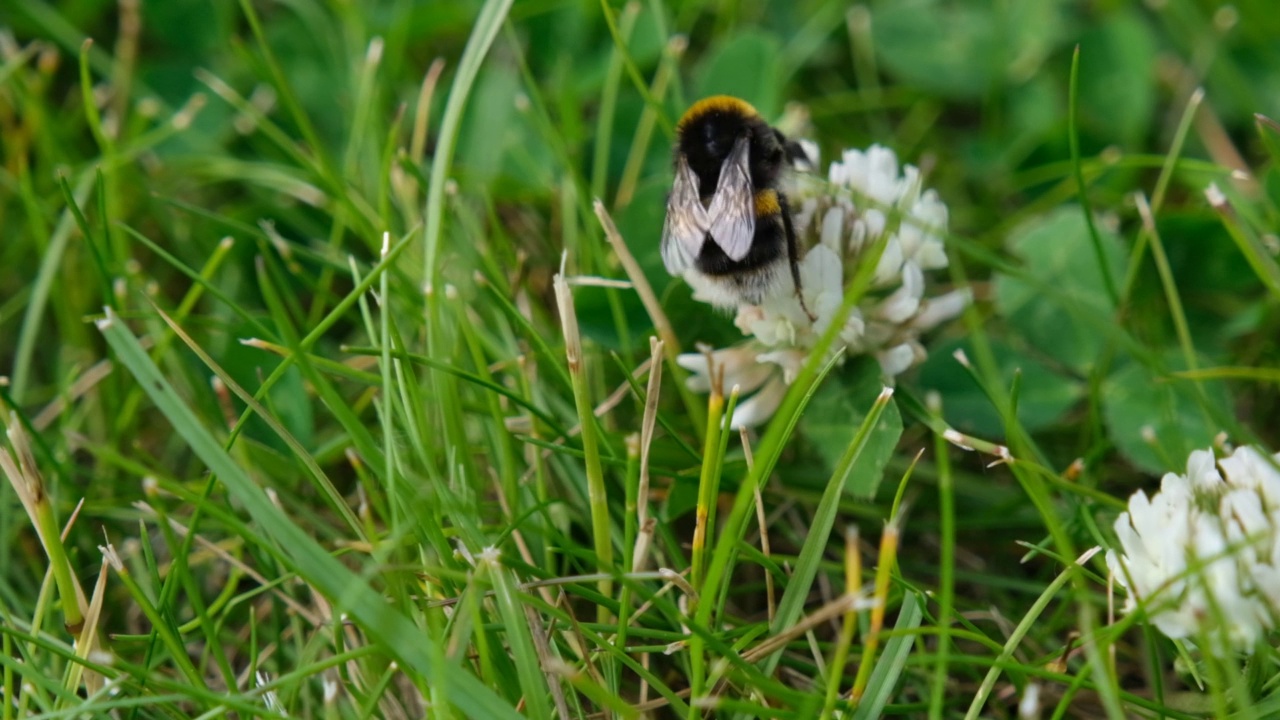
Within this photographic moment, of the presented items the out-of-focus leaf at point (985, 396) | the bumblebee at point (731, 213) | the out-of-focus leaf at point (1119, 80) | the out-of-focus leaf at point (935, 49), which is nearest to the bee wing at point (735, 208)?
the bumblebee at point (731, 213)

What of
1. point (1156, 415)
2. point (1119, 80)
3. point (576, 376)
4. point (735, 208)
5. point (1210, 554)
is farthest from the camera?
point (1119, 80)

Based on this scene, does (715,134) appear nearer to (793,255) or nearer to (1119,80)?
(793,255)

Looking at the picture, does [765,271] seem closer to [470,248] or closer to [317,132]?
[470,248]

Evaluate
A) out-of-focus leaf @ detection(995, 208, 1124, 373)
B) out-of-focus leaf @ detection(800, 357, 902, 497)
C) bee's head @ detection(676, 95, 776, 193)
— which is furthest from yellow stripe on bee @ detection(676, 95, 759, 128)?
out-of-focus leaf @ detection(995, 208, 1124, 373)

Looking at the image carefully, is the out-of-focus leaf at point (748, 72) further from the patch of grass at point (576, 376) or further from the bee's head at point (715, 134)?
the bee's head at point (715, 134)

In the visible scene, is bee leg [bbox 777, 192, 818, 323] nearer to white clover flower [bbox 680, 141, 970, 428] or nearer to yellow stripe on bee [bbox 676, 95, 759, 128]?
white clover flower [bbox 680, 141, 970, 428]

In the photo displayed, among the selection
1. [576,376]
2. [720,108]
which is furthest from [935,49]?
[576,376]

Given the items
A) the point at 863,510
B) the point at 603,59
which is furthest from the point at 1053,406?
the point at 603,59

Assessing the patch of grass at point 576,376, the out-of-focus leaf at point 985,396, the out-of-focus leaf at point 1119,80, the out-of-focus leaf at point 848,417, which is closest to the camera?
the patch of grass at point 576,376
